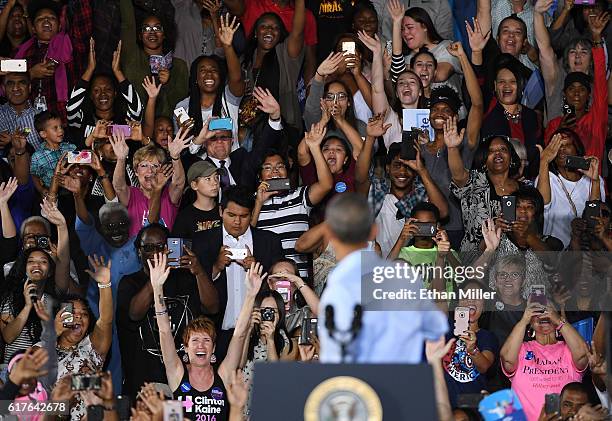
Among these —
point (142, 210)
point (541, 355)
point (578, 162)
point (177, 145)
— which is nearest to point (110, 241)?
point (142, 210)

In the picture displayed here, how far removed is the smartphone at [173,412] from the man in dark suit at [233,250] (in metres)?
1.17

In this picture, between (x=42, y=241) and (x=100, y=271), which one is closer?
(x=100, y=271)

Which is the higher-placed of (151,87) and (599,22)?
(599,22)

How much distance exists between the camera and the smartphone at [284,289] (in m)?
7.74

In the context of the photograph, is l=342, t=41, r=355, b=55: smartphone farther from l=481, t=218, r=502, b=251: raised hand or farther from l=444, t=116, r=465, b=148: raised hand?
l=481, t=218, r=502, b=251: raised hand

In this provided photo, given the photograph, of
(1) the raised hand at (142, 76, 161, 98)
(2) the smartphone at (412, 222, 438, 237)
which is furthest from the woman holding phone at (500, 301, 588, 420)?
(1) the raised hand at (142, 76, 161, 98)

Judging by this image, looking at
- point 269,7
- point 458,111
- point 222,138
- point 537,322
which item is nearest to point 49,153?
point 222,138

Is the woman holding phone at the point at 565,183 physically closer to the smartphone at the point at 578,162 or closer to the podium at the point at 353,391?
the smartphone at the point at 578,162

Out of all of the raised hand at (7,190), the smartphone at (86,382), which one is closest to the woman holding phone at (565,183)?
the smartphone at (86,382)

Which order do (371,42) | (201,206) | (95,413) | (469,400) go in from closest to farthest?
(469,400) < (95,413) < (201,206) < (371,42)

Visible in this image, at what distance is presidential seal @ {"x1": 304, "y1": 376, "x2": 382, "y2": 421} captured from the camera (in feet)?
14.5

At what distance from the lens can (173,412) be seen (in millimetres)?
6664

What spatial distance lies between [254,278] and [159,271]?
0.52 meters

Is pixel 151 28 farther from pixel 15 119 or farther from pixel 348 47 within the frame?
pixel 348 47
